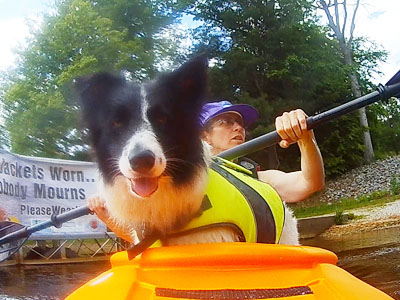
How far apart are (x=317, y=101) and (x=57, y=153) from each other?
269 inches

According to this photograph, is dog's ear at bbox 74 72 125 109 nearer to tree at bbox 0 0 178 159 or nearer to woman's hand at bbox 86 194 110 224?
woman's hand at bbox 86 194 110 224

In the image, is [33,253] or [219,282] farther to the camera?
[33,253]

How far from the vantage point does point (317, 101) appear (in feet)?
40.4

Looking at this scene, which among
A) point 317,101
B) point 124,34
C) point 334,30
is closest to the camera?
point 124,34

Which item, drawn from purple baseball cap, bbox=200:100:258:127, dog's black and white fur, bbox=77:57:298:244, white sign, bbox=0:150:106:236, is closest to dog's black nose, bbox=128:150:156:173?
dog's black and white fur, bbox=77:57:298:244

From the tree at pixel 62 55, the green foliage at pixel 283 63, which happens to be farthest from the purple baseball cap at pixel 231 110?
the green foliage at pixel 283 63

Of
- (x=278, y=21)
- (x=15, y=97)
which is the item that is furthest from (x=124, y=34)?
(x=278, y=21)

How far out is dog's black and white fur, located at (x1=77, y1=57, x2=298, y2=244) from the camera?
3.63 feet

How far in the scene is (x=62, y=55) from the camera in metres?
9.19

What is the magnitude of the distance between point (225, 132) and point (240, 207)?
1.82ft

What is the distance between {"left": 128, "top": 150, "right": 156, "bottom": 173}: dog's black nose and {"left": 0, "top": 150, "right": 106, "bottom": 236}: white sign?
14.5 ft

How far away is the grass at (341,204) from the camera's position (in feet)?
28.0

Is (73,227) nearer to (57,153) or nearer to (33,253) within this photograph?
(33,253)

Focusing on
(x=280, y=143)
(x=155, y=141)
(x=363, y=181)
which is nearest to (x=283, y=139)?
(x=280, y=143)
